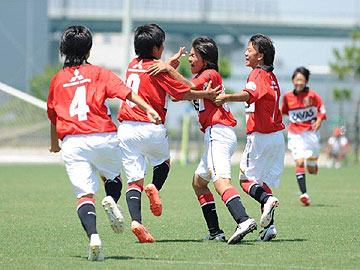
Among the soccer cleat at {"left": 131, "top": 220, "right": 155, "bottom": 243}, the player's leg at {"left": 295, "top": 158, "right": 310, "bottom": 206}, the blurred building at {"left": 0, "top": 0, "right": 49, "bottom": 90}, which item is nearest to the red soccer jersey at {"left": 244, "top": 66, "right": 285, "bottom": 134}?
the soccer cleat at {"left": 131, "top": 220, "right": 155, "bottom": 243}

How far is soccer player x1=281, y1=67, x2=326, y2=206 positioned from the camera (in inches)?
545

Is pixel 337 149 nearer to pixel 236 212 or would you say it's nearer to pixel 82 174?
pixel 236 212

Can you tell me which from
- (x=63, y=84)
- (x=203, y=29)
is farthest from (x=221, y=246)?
(x=203, y=29)

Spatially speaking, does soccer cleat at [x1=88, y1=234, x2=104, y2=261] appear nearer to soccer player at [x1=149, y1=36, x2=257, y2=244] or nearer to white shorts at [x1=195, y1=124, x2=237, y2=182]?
soccer player at [x1=149, y1=36, x2=257, y2=244]

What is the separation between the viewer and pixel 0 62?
4500 cm

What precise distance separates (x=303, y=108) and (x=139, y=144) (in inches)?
252

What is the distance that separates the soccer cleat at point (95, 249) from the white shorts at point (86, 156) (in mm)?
422

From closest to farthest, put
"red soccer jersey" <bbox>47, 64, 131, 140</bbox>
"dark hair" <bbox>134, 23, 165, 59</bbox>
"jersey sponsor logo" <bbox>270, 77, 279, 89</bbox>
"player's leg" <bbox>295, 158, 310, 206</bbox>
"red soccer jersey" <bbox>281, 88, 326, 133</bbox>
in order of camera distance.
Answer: "red soccer jersey" <bbox>47, 64, 131, 140</bbox> < "dark hair" <bbox>134, 23, 165, 59</bbox> < "jersey sponsor logo" <bbox>270, 77, 279, 89</bbox> < "player's leg" <bbox>295, 158, 310, 206</bbox> < "red soccer jersey" <bbox>281, 88, 326, 133</bbox>

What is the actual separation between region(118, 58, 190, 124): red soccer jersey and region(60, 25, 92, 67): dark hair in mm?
953

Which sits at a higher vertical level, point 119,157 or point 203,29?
point 119,157

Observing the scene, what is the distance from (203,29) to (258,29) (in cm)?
437

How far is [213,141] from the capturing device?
8.07 meters

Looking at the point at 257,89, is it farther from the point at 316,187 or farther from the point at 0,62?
the point at 0,62

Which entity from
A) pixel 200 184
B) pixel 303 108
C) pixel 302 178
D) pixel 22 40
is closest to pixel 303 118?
pixel 303 108
